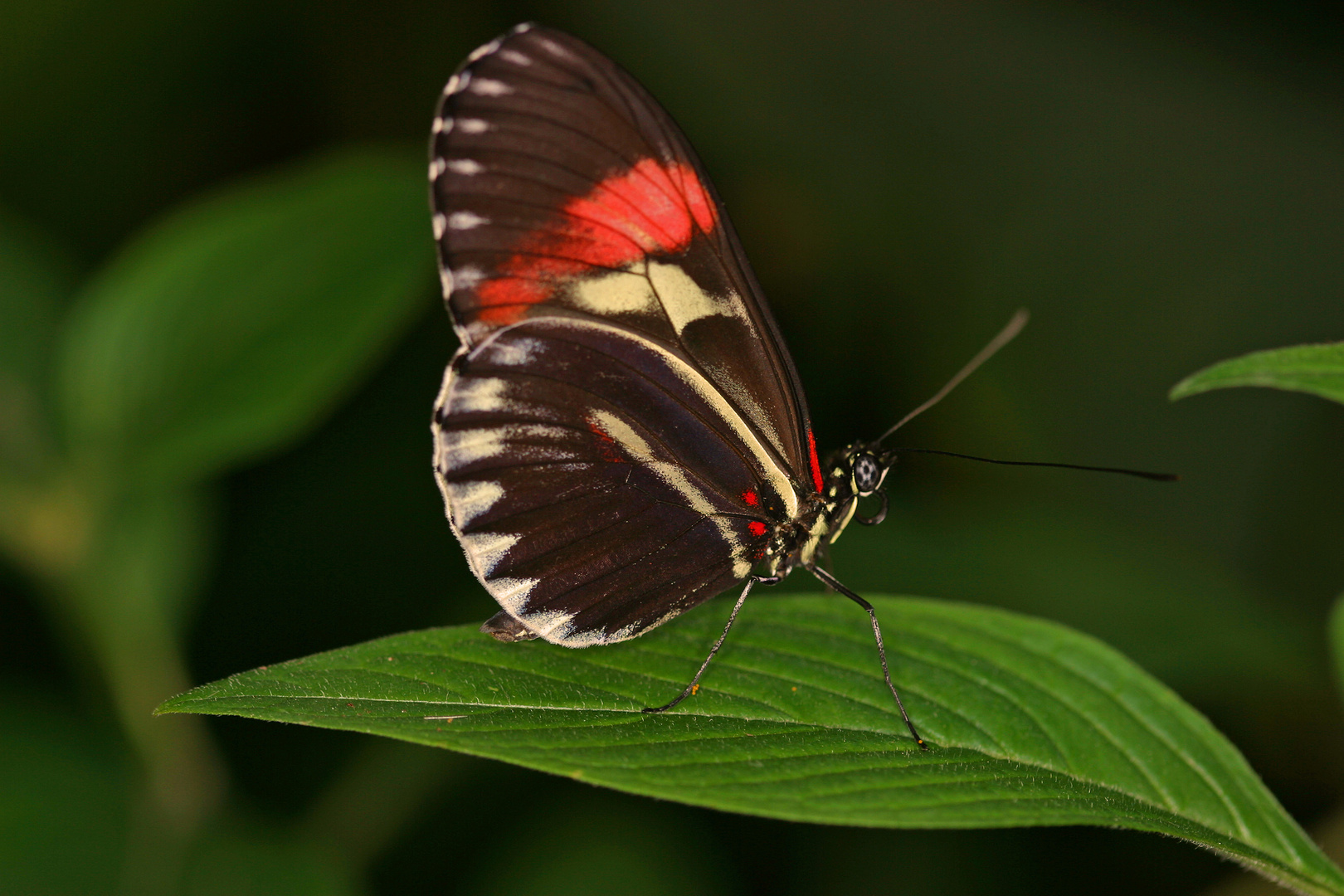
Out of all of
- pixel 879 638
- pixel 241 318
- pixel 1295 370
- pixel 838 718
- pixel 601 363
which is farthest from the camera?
pixel 241 318

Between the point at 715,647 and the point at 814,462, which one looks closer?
the point at 715,647

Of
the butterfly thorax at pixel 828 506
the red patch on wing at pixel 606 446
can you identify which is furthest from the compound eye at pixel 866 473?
the red patch on wing at pixel 606 446

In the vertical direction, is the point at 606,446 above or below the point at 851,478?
above

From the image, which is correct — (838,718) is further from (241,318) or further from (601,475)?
(241,318)

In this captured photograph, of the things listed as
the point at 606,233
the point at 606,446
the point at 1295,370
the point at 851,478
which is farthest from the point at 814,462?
the point at 1295,370

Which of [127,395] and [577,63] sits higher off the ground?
[577,63]

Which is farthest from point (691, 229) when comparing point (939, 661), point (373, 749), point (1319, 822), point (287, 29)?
point (287, 29)

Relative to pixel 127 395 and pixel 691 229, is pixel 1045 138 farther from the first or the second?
pixel 127 395
